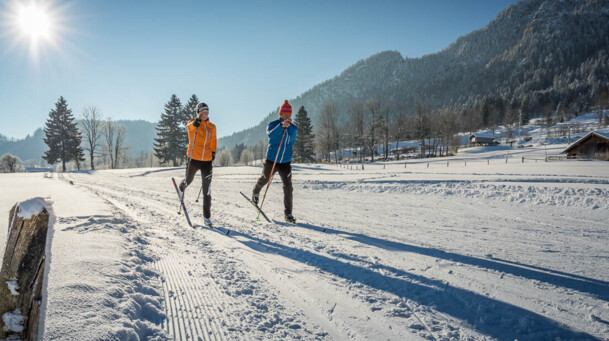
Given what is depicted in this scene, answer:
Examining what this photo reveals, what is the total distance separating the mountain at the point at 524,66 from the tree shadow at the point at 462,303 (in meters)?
120

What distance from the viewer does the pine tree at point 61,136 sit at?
4072cm

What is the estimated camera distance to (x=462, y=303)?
2.16 m

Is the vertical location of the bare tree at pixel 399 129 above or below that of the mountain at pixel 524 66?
below

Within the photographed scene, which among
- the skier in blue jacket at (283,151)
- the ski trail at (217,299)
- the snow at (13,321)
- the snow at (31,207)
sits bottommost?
the ski trail at (217,299)

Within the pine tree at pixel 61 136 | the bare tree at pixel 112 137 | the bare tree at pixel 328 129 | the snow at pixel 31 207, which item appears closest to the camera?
the snow at pixel 31 207

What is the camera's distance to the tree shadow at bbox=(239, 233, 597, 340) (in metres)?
1.82

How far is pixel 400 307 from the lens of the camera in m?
2.11

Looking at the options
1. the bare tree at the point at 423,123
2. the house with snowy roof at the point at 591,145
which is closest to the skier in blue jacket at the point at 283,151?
the house with snowy roof at the point at 591,145

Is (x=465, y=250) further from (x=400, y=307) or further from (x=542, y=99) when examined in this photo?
(x=542, y=99)

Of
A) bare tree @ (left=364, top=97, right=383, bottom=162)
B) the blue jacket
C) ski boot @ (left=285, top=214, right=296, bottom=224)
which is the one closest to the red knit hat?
the blue jacket

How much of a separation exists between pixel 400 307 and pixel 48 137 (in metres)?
57.3

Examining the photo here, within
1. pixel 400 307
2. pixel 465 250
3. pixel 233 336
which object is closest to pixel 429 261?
pixel 465 250

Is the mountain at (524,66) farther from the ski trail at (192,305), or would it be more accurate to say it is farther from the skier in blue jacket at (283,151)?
the ski trail at (192,305)

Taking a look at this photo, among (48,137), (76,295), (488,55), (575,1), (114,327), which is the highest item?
(575,1)
